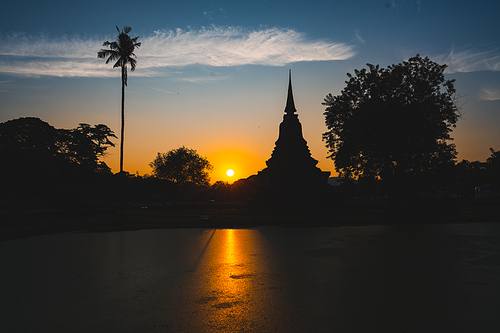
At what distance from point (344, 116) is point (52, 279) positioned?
29.1 metres

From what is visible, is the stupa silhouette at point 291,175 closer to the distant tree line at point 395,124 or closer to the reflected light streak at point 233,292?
the distant tree line at point 395,124

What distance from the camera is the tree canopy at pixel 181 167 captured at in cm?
6406

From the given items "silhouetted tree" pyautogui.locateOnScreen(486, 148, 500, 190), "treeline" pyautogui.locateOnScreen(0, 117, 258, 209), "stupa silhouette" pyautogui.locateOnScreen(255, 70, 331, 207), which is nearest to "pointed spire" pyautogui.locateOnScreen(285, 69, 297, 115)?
"stupa silhouette" pyautogui.locateOnScreen(255, 70, 331, 207)

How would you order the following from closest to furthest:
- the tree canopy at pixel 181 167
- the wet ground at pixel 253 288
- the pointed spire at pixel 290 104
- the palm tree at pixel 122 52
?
the wet ground at pixel 253 288 → the palm tree at pixel 122 52 → the pointed spire at pixel 290 104 → the tree canopy at pixel 181 167

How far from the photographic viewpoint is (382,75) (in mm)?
30891

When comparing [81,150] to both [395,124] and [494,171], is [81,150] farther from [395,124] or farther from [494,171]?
[494,171]

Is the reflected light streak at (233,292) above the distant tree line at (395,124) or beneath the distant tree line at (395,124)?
beneath

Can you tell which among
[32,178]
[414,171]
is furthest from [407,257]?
[32,178]

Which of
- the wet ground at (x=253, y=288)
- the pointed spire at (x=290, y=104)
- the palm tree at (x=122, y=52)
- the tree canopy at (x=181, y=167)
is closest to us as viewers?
the wet ground at (x=253, y=288)

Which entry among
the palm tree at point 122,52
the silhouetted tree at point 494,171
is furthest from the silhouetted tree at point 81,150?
the silhouetted tree at point 494,171

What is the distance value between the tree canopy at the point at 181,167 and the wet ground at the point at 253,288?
51451mm

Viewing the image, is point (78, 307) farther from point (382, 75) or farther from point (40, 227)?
point (382, 75)

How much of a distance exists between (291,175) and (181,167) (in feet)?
104

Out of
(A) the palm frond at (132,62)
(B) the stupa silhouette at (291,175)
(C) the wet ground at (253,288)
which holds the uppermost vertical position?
(A) the palm frond at (132,62)
